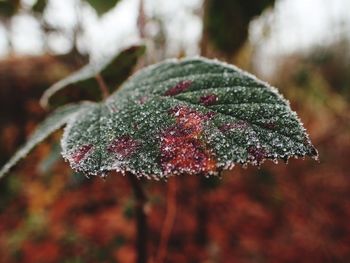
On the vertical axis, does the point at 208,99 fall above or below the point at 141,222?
above

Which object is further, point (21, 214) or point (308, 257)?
point (21, 214)

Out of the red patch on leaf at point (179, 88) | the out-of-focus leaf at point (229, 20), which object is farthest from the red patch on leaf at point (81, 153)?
the out-of-focus leaf at point (229, 20)

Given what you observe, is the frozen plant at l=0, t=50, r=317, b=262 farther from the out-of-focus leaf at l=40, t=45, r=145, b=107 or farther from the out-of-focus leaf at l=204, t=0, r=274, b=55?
the out-of-focus leaf at l=204, t=0, r=274, b=55

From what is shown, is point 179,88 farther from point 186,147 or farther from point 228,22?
point 228,22

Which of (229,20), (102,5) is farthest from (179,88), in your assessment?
(229,20)

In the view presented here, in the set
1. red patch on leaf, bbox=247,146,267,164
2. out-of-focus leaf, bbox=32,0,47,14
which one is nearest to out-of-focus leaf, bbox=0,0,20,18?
out-of-focus leaf, bbox=32,0,47,14

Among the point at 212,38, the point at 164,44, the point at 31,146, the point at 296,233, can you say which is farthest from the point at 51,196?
the point at 31,146

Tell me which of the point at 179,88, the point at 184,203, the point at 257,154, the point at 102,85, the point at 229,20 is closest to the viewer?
the point at 257,154

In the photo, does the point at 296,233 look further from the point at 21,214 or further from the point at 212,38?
the point at 21,214
